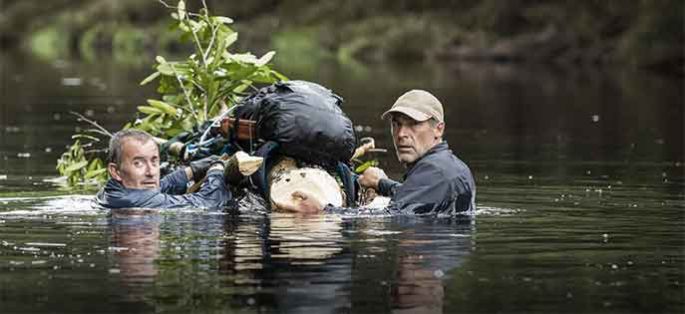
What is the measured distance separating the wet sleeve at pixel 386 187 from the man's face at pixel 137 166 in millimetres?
1776

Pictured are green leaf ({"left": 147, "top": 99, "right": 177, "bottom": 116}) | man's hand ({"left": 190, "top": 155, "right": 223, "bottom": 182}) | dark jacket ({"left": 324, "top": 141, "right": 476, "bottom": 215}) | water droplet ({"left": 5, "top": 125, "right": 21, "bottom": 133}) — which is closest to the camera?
dark jacket ({"left": 324, "top": 141, "right": 476, "bottom": 215})

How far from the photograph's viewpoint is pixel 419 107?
14.6m

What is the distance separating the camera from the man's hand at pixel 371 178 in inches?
621

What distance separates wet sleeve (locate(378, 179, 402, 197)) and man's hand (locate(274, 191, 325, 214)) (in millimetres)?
627

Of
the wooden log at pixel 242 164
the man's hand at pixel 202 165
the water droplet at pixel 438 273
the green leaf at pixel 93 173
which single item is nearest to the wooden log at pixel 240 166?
the wooden log at pixel 242 164

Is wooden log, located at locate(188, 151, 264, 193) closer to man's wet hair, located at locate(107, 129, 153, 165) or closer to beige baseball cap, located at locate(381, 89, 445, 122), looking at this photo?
man's wet hair, located at locate(107, 129, 153, 165)

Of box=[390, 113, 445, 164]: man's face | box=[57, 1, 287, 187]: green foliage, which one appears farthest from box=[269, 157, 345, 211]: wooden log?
box=[57, 1, 287, 187]: green foliage

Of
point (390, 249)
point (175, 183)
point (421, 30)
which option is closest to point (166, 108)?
point (175, 183)

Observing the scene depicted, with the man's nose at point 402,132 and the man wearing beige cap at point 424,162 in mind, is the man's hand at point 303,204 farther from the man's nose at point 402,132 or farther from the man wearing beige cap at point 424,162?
the man's nose at point 402,132

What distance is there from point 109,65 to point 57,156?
41.6 m

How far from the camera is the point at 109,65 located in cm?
6525

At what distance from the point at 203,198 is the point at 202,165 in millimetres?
629

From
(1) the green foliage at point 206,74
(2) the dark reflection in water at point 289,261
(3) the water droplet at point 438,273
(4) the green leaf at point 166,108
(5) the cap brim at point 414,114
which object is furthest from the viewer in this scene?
(4) the green leaf at point 166,108

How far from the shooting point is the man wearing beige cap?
1461 cm
